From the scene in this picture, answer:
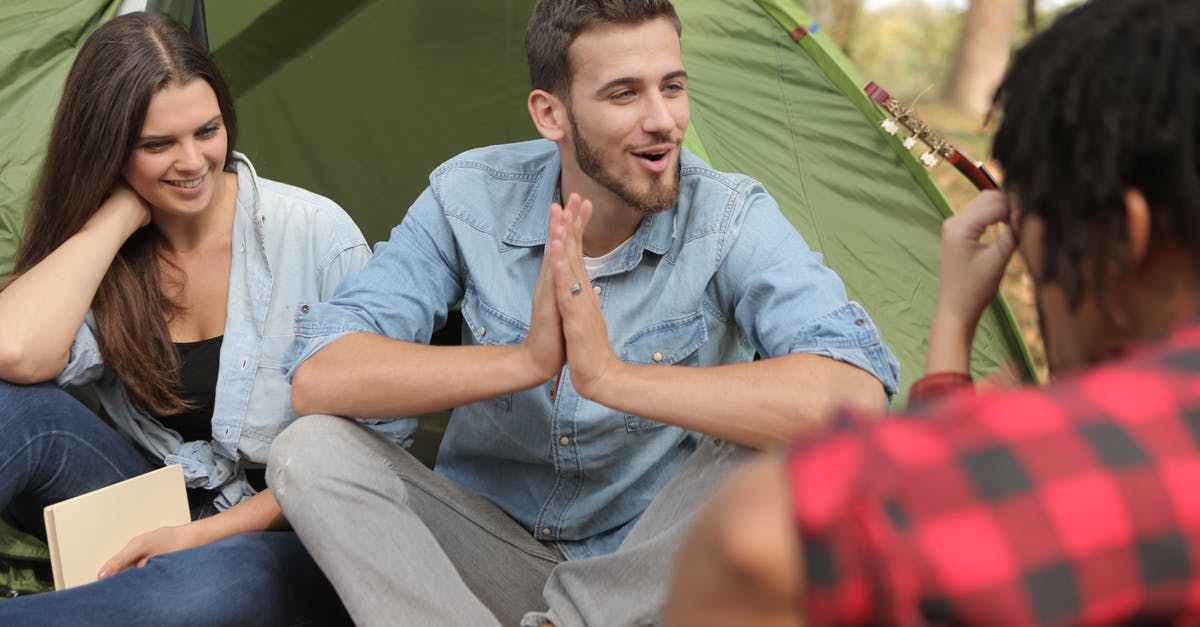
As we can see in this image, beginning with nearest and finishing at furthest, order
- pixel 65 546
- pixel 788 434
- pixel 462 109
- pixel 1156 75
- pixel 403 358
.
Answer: pixel 1156 75, pixel 788 434, pixel 403 358, pixel 65 546, pixel 462 109

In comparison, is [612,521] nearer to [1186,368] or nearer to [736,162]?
[736,162]

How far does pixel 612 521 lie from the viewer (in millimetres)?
2064

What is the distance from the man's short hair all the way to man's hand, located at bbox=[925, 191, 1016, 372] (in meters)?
0.79

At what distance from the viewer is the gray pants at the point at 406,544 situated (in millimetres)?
1752

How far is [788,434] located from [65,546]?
1.16 meters

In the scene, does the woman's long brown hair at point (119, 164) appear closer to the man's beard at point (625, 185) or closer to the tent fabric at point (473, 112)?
the tent fabric at point (473, 112)

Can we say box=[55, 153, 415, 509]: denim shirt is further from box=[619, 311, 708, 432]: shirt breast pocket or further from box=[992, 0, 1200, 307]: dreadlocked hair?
box=[992, 0, 1200, 307]: dreadlocked hair

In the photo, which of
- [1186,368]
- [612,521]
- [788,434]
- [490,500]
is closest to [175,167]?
[490,500]

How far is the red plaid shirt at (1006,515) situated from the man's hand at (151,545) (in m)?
1.64

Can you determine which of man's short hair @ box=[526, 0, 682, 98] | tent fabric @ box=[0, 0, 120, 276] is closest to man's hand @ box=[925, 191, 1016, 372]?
man's short hair @ box=[526, 0, 682, 98]

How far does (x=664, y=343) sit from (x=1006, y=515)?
1.37 meters

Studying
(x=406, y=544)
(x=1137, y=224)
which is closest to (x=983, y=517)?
(x=1137, y=224)

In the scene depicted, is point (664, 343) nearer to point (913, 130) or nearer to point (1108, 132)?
point (913, 130)

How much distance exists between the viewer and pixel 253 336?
2.29 m
